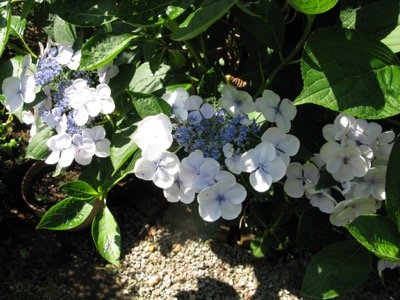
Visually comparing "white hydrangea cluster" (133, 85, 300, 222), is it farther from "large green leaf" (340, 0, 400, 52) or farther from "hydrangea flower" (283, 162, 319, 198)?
"large green leaf" (340, 0, 400, 52)

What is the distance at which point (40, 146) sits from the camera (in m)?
1.22

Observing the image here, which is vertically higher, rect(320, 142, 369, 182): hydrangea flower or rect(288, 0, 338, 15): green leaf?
rect(288, 0, 338, 15): green leaf

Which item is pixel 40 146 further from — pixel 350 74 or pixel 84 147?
pixel 350 74

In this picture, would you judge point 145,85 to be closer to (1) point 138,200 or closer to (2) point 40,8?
(2) point 40,8

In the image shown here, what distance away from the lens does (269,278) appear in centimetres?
185

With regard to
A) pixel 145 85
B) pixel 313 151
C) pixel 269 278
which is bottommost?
pixel 269 278

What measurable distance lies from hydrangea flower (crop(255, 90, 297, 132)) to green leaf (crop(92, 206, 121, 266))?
Answer: 0.50m

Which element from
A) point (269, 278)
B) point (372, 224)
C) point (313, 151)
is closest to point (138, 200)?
point (269, 278)

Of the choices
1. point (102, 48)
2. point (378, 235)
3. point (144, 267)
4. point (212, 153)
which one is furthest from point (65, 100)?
point (144, 267)

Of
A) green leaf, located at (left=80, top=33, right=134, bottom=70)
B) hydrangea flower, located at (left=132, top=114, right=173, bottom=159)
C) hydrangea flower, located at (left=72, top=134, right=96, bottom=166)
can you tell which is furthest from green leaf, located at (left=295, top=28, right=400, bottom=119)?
hydrangea flower, located at (left=72, top=134, right=96, bottom=166)

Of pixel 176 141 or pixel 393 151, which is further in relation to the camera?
pixel 176 141

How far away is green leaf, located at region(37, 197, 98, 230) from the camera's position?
1.19 meters

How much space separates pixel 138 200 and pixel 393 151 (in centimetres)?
141

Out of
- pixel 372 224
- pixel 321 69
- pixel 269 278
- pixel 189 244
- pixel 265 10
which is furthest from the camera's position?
pixel 189 244
